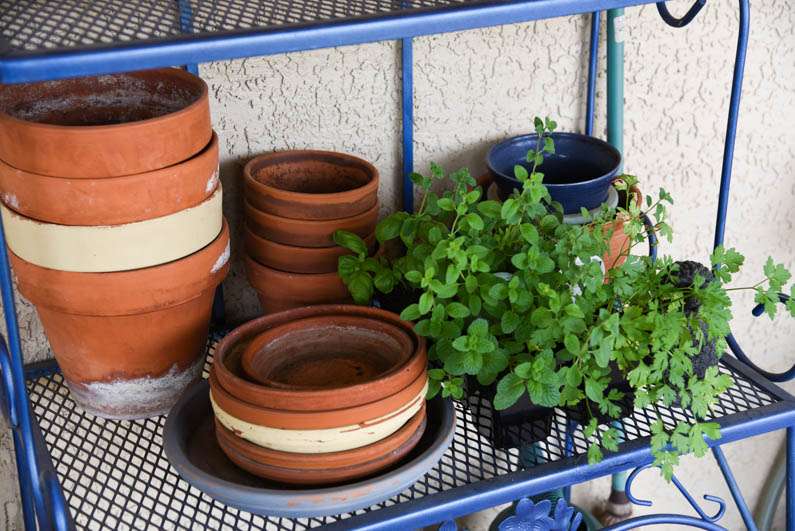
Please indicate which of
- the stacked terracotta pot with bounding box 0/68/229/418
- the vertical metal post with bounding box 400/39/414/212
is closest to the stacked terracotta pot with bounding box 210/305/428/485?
the stacked terracotta pot with bounding box 0/68/229/418

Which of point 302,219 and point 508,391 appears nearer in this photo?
point 508,391

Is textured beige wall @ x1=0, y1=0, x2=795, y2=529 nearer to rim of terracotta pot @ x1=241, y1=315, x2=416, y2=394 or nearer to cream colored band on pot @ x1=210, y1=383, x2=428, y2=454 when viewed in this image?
rim of terracotta pot @ x1=241, y1=315, x2=416, y2=394

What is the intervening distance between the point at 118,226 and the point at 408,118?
53 cm

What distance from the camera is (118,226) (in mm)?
1059

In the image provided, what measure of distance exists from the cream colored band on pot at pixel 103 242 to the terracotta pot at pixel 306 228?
156 mm

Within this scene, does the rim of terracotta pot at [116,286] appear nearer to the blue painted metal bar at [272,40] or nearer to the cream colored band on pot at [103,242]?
the cream colored band on pot at [103,242]

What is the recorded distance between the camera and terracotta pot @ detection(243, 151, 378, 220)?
4.10ft

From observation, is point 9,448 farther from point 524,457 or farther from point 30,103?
point 524,457

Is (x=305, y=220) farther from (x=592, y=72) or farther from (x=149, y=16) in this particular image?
(x=592, y=72)

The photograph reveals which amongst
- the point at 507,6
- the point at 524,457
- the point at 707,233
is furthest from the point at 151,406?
the point at 707,233

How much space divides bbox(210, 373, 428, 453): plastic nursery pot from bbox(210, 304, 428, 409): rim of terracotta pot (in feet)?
0.03

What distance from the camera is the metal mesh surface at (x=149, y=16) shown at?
89 cm

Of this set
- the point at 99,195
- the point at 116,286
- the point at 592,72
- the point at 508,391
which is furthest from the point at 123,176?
the point at 592,72

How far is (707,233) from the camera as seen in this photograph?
68.8 inches
